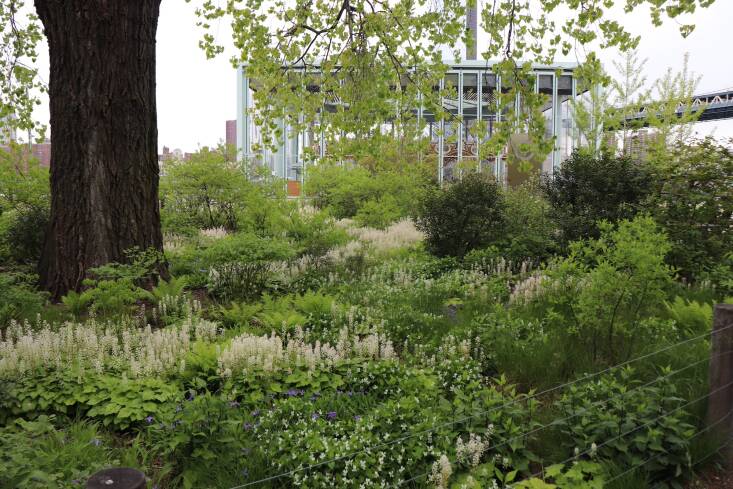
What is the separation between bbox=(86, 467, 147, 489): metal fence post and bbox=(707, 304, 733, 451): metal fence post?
137 inches

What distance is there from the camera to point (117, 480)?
1.92m

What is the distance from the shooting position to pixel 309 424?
3.98 metres

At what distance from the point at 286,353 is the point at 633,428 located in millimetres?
2906

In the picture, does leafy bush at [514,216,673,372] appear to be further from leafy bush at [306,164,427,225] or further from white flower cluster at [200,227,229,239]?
leafy bush at [306,164,427,225]

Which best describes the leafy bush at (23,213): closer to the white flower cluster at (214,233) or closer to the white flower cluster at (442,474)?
the white flower cluster at (214,233)

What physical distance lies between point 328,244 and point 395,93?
3.23 metres

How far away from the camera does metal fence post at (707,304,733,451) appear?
362cm

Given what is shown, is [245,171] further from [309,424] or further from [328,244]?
[309,424]

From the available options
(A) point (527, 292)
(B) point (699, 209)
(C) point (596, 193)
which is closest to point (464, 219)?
(C) point (596, 193)

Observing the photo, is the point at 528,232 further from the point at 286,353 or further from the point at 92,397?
the point at 92,397

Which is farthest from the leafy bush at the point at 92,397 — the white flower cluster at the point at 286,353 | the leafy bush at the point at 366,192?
the leafy bush at the point at 366,192

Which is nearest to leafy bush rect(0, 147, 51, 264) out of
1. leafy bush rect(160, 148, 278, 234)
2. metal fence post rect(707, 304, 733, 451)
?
leafy bush rect(160, 148, 278, 234)

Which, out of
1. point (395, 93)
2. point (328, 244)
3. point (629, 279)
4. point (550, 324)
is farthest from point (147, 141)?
point (629, 279)

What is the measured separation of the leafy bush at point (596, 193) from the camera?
9.51 meters
